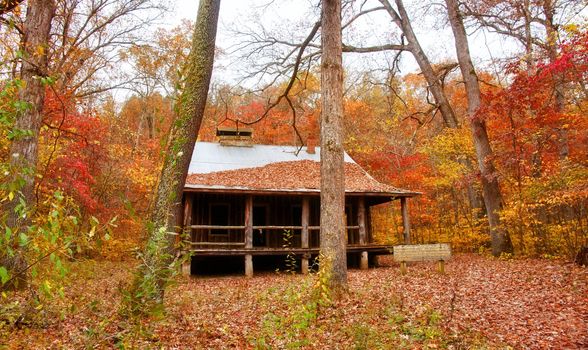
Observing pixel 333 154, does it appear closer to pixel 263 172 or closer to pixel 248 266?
pixel 248 266

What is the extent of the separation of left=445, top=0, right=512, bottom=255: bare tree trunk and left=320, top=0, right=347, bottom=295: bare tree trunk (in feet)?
27.1

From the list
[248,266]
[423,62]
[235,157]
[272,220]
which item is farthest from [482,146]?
[235,157]

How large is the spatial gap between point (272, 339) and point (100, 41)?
15879 mm

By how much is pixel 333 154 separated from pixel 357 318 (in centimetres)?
A: 319

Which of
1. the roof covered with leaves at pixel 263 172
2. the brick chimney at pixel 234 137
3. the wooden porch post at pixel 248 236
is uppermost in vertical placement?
the brick chimney at pixel 234 137

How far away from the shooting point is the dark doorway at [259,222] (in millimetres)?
17109

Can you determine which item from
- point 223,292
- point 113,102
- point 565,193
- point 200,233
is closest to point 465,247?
point 565,193

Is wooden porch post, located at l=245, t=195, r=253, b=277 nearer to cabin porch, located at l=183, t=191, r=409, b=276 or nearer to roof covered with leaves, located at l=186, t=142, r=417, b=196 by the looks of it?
cabin porch, located at l=183, t=191, r=409, b=276

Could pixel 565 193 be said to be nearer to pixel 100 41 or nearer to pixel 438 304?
pixel 438 304

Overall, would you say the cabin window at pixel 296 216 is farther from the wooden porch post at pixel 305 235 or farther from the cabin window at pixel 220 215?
the cabin window at pixel 220 215

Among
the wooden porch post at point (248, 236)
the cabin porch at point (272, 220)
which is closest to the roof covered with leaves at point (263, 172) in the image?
the cabin porch at point (272, 220)

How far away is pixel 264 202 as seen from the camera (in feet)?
56.1

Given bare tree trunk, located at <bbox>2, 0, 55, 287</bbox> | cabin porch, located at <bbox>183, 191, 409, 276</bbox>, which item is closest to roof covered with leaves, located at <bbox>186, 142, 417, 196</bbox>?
cabin porch, located at <bbox>183, 191, 409, 276</bbox>

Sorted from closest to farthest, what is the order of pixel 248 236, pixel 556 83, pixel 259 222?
pixel 556 83
pixel 248 236
pixel 259 222
